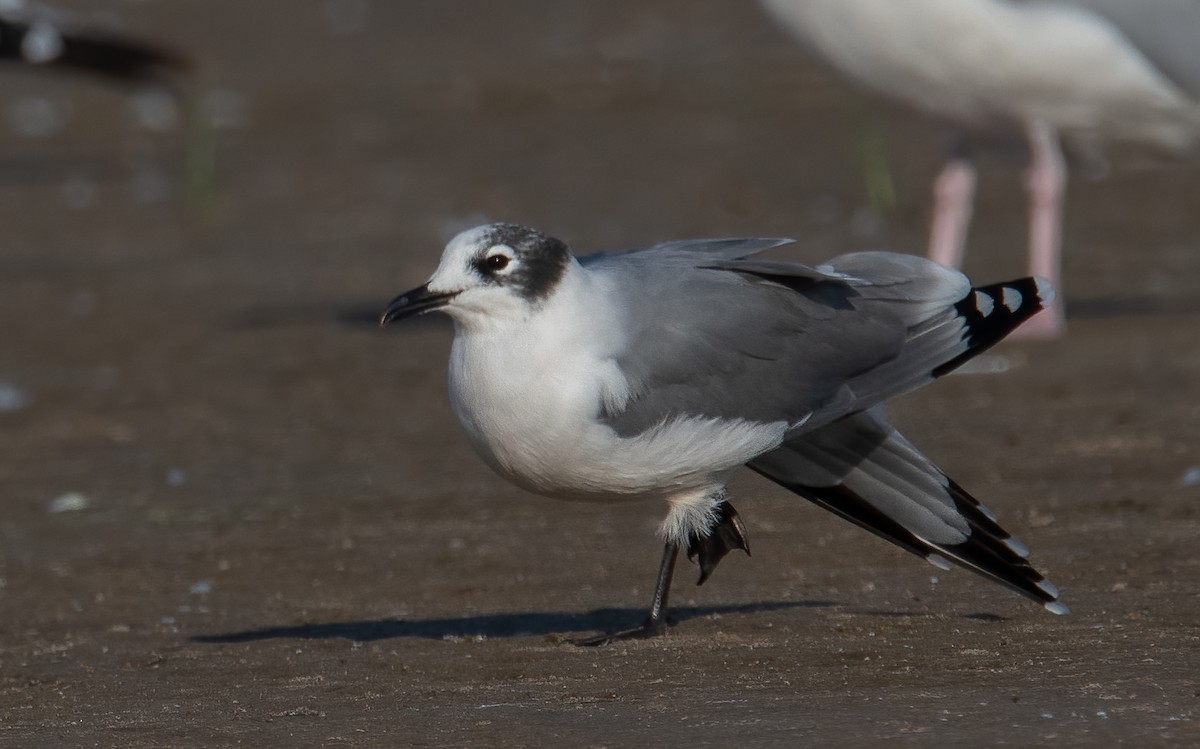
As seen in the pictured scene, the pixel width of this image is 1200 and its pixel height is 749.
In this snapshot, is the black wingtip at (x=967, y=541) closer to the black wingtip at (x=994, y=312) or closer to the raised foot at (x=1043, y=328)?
the black wingtip at (x=994, y=312)

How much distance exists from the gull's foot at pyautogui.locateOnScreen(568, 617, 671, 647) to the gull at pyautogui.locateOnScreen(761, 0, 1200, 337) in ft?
11.9

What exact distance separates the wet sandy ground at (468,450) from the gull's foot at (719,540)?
0.14 metres

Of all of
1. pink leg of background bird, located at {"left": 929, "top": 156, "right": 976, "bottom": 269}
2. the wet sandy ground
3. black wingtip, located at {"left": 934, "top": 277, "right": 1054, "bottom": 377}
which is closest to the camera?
the wet sandy ground

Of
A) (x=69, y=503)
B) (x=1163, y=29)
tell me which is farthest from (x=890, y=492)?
(x=1163, y=29)

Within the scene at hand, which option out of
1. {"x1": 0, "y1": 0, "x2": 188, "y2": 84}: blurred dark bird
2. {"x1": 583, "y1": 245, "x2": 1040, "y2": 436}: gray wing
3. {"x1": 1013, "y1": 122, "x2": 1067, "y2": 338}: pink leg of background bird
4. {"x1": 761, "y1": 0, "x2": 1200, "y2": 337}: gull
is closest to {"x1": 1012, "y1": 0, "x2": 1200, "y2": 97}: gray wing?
{"x1": 761, "y1": 0, "x2": 1200, "y2": 337}: gull

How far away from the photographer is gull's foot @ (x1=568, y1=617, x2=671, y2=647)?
454cm

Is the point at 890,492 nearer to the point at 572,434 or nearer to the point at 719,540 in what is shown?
the point at 719,540

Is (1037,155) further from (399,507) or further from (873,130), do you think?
(399,507)

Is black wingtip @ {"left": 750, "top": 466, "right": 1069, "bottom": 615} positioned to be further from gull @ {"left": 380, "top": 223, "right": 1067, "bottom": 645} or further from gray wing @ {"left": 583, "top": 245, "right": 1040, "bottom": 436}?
gray wing @ {"left": 583, "top": 245, "right": 1040, "bottom": 436}

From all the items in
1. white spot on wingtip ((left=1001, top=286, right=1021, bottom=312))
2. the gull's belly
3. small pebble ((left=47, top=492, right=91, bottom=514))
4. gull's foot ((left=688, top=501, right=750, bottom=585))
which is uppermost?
white spot on wingtip ((left=1001, top=286, right=1021, bottom=312))

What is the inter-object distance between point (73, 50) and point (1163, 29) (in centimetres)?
535

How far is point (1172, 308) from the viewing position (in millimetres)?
8164

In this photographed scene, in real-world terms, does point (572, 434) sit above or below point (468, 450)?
above

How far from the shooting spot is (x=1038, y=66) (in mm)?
7789
